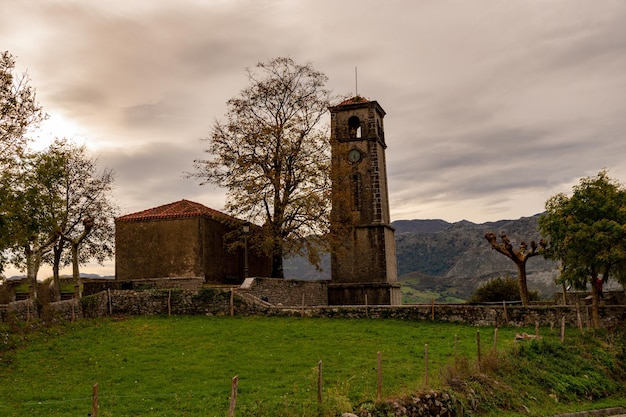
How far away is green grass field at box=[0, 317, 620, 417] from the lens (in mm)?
15438

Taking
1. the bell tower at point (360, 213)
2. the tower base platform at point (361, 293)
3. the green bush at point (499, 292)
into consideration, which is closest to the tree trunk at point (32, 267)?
the bell tower at point (360, 213)

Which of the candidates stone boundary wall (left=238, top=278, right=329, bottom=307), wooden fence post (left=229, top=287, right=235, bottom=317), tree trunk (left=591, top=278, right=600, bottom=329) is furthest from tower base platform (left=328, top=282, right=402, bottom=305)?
tree trunk (left=591, top=278, right=600, bottom=329)

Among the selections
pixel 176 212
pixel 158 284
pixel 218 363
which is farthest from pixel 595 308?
pixel 176 212

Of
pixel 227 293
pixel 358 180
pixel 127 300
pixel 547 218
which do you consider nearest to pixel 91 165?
pixel 127 300

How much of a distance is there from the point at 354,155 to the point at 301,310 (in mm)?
17412

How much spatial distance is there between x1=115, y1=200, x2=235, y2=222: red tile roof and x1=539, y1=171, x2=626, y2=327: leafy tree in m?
21.8

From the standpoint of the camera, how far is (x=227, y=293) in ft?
108

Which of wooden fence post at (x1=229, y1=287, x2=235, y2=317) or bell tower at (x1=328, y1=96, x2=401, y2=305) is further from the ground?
bell tower at (x1=328, y1=96, x2=401, y2=305)

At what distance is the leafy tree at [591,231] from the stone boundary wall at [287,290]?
1494 centimetres

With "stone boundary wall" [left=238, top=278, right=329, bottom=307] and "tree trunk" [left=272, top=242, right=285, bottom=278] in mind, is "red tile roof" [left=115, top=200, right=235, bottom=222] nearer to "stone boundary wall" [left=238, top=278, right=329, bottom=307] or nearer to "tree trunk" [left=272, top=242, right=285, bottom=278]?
"tree trunk" [left=272, top=242, right=285, bottom=278]

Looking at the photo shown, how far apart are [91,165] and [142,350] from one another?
2156 cm

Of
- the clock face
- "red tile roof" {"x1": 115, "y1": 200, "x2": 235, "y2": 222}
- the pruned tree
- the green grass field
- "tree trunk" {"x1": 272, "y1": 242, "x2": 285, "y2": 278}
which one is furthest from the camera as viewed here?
the clock face

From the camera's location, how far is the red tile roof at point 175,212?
127 feet

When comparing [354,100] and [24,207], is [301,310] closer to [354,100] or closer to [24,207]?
[24,207]
